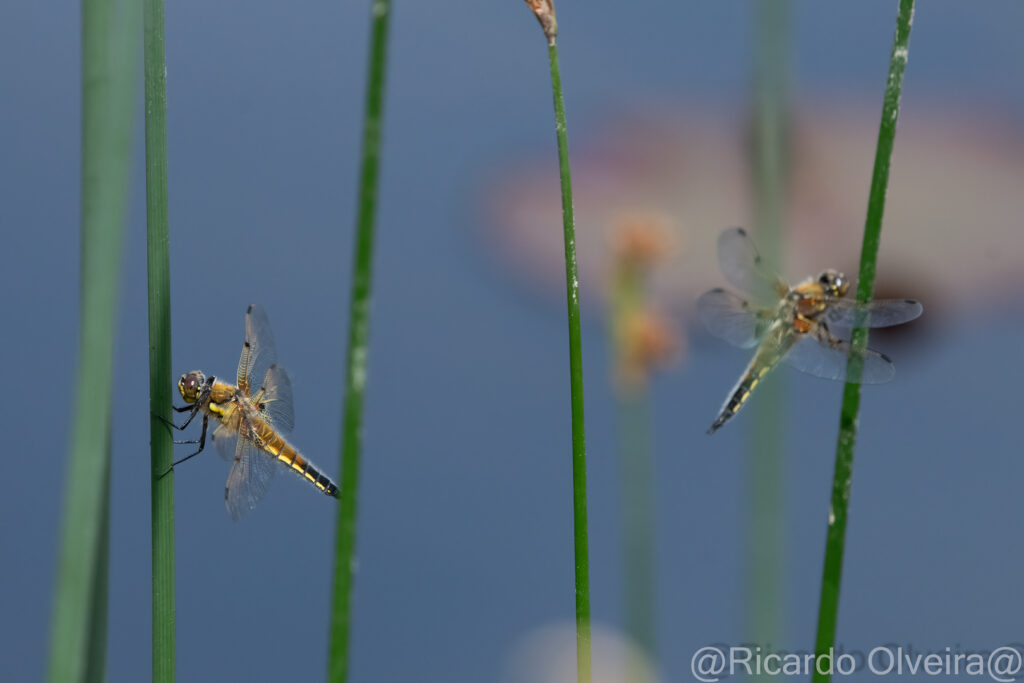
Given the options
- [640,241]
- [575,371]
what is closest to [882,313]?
[640,241]

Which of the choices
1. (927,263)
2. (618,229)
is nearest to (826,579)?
(618,229)

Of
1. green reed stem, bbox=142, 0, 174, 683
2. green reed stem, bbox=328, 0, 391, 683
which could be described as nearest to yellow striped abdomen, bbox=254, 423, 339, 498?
green reed stem, bbox=142, 0, 174, 683

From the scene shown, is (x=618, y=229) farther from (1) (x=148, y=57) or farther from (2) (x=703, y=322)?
(1) (x=148, y=57)

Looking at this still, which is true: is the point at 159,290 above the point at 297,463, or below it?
above

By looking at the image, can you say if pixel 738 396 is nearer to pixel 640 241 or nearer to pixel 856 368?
pixel 640 241

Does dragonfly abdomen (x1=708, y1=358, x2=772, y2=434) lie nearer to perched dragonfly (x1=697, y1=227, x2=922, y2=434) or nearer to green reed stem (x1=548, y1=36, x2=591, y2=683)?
perched dragonfly (x1=697, y1=227, x2=922, y2=434)

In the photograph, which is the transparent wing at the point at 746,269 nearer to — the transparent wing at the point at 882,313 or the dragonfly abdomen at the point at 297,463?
the transparent wing at the point at 882,313
